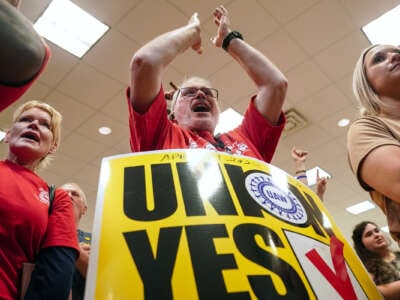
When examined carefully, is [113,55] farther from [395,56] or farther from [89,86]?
[395,56]

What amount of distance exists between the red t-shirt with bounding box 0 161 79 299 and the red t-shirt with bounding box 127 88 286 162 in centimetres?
27

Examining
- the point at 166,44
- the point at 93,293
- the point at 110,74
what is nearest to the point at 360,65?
the point at 166,44

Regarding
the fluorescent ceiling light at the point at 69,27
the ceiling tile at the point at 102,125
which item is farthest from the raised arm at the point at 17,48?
the ceiling tile at the point at 102,125

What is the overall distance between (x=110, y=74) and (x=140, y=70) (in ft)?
7.61

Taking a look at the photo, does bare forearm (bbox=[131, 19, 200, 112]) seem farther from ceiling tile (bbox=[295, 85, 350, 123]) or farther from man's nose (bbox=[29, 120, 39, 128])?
ceiling tile (bbox=[295, 85, 350, 123])

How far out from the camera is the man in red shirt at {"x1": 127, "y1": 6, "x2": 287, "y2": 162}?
878mm

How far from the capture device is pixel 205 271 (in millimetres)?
457

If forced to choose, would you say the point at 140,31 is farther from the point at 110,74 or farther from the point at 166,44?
the point at 166,44

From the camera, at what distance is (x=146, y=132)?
90cm

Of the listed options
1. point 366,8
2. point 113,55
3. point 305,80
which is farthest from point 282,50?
point 113,55

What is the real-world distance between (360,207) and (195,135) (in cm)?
631

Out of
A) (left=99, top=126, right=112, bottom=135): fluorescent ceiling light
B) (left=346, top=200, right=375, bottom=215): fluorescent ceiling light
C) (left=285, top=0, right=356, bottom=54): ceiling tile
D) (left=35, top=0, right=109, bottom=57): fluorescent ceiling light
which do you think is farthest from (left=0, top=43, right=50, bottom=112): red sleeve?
(left=346, top=200, right=375, bottom=215): fluorescent ceiling light

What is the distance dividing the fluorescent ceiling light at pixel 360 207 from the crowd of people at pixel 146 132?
5.48m

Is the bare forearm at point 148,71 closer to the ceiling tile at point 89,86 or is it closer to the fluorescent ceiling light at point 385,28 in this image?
the ceiling tile at point 89,86
